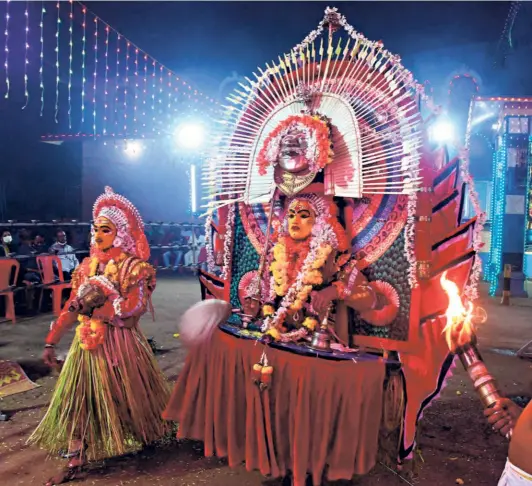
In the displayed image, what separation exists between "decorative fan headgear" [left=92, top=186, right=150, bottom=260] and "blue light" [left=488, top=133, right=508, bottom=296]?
944 cm

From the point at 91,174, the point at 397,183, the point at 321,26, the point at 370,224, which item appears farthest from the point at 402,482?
the point at 91,174

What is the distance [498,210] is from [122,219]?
385 inches

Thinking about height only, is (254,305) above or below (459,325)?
below

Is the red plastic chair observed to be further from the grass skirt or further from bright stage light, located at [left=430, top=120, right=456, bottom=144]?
bright stage light, located at [left=430, top=120, right=456, bottom=144]

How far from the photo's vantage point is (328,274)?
3012 mm

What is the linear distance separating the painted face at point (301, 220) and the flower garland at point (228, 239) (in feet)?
2.61

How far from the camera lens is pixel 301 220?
3105 mm

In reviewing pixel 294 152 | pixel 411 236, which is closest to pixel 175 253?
pixel 294 152

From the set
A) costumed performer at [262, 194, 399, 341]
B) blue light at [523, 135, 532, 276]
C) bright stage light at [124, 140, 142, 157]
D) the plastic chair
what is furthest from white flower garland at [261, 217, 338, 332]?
bright stage light at [124, 140, 142, 157]

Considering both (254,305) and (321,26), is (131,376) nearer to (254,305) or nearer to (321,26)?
(254,305)

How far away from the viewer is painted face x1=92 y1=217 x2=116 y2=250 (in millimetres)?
3395

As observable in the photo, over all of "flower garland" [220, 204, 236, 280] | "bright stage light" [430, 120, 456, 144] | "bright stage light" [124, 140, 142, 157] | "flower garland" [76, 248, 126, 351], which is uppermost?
"bright stage light" [124, 140, 142, 157]

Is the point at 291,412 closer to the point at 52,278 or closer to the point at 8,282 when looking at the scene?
Answer: the point at 8,282

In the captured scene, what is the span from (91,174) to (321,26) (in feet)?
45.8
